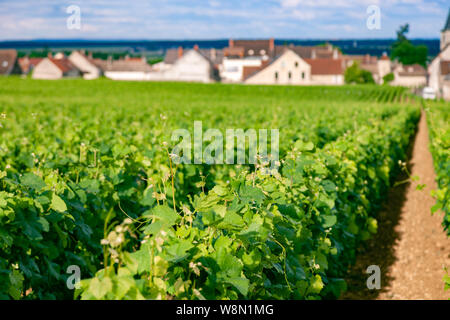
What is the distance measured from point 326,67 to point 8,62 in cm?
5850

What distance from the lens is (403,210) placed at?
10.9 meters

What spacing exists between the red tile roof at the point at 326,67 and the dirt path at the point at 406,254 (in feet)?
261

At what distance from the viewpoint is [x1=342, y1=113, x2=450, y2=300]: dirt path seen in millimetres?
6781

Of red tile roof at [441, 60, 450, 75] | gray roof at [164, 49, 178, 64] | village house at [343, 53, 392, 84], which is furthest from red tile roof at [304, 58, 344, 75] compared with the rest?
village house at [343, 53, 392, 84]

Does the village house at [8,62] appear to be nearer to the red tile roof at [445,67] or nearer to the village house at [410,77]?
the red tile roof at [445,67]

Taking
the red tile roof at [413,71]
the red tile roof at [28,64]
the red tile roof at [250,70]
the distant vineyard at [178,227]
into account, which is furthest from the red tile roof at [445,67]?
the red tile roof at [28,64]

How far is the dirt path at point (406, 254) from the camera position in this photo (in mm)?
6781

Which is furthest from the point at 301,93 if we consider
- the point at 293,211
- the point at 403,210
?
the point at 293,211

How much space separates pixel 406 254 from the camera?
8219mm

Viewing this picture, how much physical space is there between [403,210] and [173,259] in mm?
9474

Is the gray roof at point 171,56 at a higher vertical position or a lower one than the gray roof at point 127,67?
higher

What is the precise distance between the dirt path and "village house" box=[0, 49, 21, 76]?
→ 99.2m
